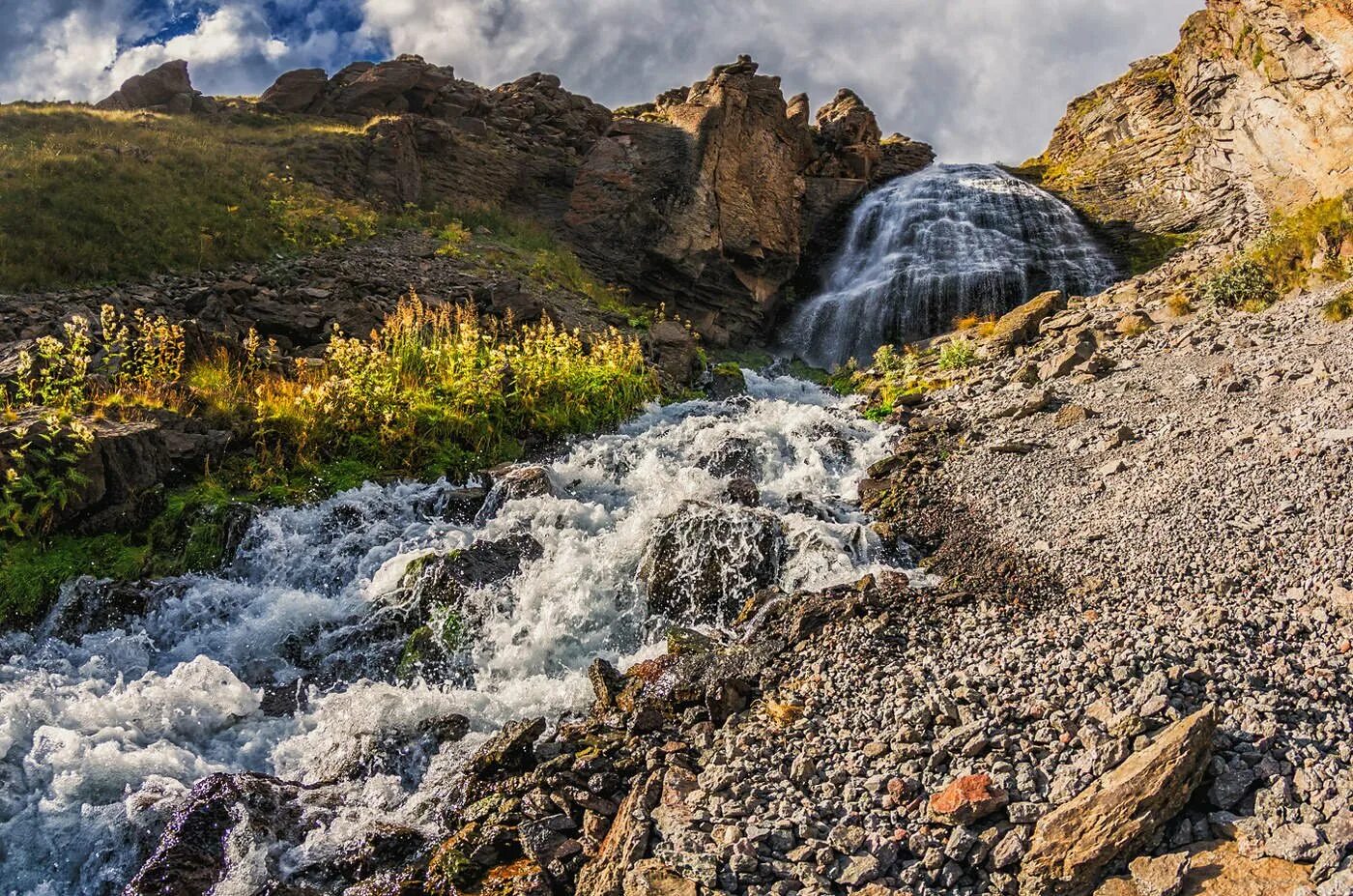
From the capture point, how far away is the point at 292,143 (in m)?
23.1

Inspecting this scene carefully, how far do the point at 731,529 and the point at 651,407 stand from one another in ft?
18.1

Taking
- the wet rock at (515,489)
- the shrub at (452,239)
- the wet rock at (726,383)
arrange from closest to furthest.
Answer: the wet rock at (515,489)
the wet rock at (726,383)
the shrub at (452,239)

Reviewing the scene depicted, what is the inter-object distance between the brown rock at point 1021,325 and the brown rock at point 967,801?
11.9m

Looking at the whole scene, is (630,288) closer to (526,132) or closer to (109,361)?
(526,132)

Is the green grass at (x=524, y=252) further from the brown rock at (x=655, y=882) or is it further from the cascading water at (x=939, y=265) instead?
the brown rock at (x=655, y=882)

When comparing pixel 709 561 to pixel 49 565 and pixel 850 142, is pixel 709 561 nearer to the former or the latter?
pixel 49 565

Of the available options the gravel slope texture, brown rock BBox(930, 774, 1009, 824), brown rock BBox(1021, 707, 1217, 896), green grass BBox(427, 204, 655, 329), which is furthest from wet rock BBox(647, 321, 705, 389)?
brown rock BBox(1021, 707, 1217, 896)

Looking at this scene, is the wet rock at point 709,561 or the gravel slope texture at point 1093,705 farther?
the wet rock at point 709,561

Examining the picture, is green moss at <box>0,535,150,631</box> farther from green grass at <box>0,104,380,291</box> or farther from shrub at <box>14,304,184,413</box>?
green grass at <box>0,104,380,291</box>

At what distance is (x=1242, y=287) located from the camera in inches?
495

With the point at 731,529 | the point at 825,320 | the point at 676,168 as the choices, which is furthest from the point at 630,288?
the point at 731,529

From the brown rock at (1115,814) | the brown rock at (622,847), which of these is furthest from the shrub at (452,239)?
the brown rock at (1115,814)

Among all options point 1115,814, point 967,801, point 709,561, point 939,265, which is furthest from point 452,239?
point 1115,814

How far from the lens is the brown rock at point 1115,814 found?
3482 millimetres
